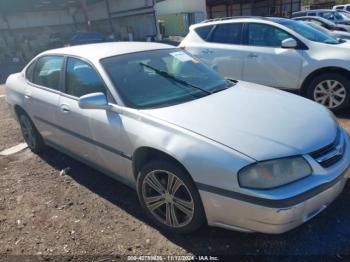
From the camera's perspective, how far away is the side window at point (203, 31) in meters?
6.70

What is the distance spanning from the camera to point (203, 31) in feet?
22.2

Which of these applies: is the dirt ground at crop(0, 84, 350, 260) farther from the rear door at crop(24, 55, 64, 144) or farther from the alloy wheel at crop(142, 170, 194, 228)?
the rear door at crop(24, 55, 64, 144)

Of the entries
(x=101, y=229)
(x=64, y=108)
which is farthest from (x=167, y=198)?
(x=64, y=108)

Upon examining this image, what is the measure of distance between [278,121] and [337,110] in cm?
325

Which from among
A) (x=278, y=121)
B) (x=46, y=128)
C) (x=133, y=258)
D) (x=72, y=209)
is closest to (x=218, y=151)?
(x=278, y=121)

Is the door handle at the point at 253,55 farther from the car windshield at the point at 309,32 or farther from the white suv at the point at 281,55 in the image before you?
the car windshield at the point at 309,32

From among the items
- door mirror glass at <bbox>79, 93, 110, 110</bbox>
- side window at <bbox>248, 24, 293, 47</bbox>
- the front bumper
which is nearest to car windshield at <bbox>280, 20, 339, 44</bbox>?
side window at <bbox>248, 24, 293, 47</bbox>

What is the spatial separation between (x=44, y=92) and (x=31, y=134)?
3.21ft

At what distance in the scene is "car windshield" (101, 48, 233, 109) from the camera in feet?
10.2

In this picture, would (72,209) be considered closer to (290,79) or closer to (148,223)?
(148,223)

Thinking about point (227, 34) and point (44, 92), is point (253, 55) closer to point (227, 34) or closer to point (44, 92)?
point (227, 34)

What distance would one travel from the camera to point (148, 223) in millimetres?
3098

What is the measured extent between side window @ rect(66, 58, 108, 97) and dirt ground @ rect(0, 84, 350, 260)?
1115 millimetres

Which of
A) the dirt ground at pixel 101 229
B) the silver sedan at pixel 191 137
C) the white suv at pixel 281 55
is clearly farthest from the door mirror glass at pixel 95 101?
the white suv at pixel 281 55
